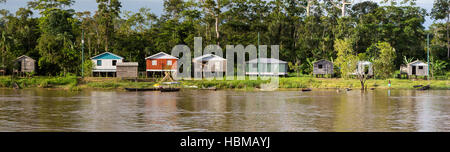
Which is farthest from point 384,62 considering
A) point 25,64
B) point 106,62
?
point 25,64

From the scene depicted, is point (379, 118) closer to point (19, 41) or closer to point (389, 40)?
point (389, 40)

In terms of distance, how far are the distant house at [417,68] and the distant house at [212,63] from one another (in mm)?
23664

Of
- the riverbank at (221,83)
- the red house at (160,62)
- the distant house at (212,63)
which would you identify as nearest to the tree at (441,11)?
the riverbank at (221,83)

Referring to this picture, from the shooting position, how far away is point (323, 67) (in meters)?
61.4

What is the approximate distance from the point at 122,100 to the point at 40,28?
3609 cm

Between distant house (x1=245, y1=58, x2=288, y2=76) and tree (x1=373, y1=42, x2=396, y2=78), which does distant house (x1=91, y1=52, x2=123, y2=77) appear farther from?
tree (x1=373, y1=42, x2=396, y2=78)

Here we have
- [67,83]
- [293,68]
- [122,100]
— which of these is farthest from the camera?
[293,68]

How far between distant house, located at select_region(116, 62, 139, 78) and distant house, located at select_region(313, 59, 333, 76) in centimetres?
2310

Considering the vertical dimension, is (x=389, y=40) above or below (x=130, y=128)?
above

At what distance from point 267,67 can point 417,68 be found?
18935mm

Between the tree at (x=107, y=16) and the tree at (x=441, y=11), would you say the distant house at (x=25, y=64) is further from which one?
the tree at (x=441, y=11)

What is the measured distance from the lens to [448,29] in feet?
233

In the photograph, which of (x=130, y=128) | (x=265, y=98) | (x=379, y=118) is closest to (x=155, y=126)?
(x=130, y=128)

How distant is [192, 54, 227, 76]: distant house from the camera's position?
6222cm
